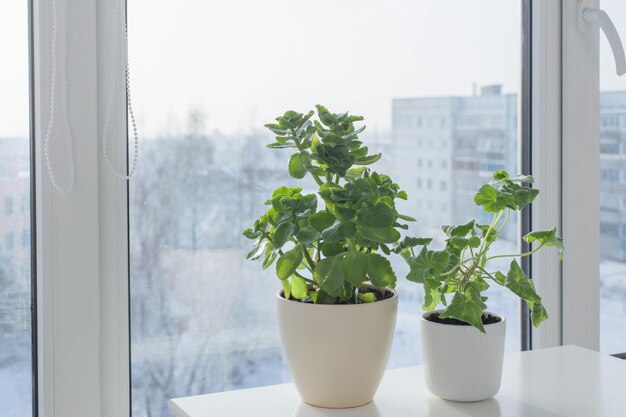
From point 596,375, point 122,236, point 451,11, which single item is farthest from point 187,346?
point 451,11

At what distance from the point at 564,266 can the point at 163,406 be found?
2.62 ft

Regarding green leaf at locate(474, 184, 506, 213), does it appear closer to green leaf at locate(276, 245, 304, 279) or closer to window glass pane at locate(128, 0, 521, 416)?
green leaf at locate(276, 245, 304, 279)

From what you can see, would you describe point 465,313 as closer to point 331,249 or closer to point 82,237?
point 331,249

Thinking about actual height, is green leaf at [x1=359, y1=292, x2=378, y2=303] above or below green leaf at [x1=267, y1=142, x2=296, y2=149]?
below

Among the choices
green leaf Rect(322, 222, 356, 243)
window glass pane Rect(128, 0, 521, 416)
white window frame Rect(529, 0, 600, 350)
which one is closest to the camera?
green leaf Rect(322, 222, 356, 243)

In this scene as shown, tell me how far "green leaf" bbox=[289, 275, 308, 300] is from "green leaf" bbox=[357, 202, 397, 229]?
0.12 m

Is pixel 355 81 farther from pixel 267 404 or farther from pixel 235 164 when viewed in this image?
pixel 267 404

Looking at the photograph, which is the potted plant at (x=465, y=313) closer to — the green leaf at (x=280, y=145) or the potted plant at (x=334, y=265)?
the potted plant at (x=334, y=265)

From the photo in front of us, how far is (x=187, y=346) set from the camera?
133cm

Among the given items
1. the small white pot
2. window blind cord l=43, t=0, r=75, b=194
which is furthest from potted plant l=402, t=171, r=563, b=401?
window blind cord l=43, t=0, r=75, b=194

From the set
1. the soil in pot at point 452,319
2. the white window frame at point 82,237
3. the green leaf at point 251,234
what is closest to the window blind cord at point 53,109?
the white window frame at point 82,237

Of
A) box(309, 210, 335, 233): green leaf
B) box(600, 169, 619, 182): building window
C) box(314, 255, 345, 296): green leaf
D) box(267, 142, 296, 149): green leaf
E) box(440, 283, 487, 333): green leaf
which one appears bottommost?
box(440, 283, 487, 333): green leaf

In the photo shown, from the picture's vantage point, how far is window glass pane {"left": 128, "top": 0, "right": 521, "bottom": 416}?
1285mm

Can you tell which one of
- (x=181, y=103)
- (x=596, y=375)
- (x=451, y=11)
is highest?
(x=451, y=11)
